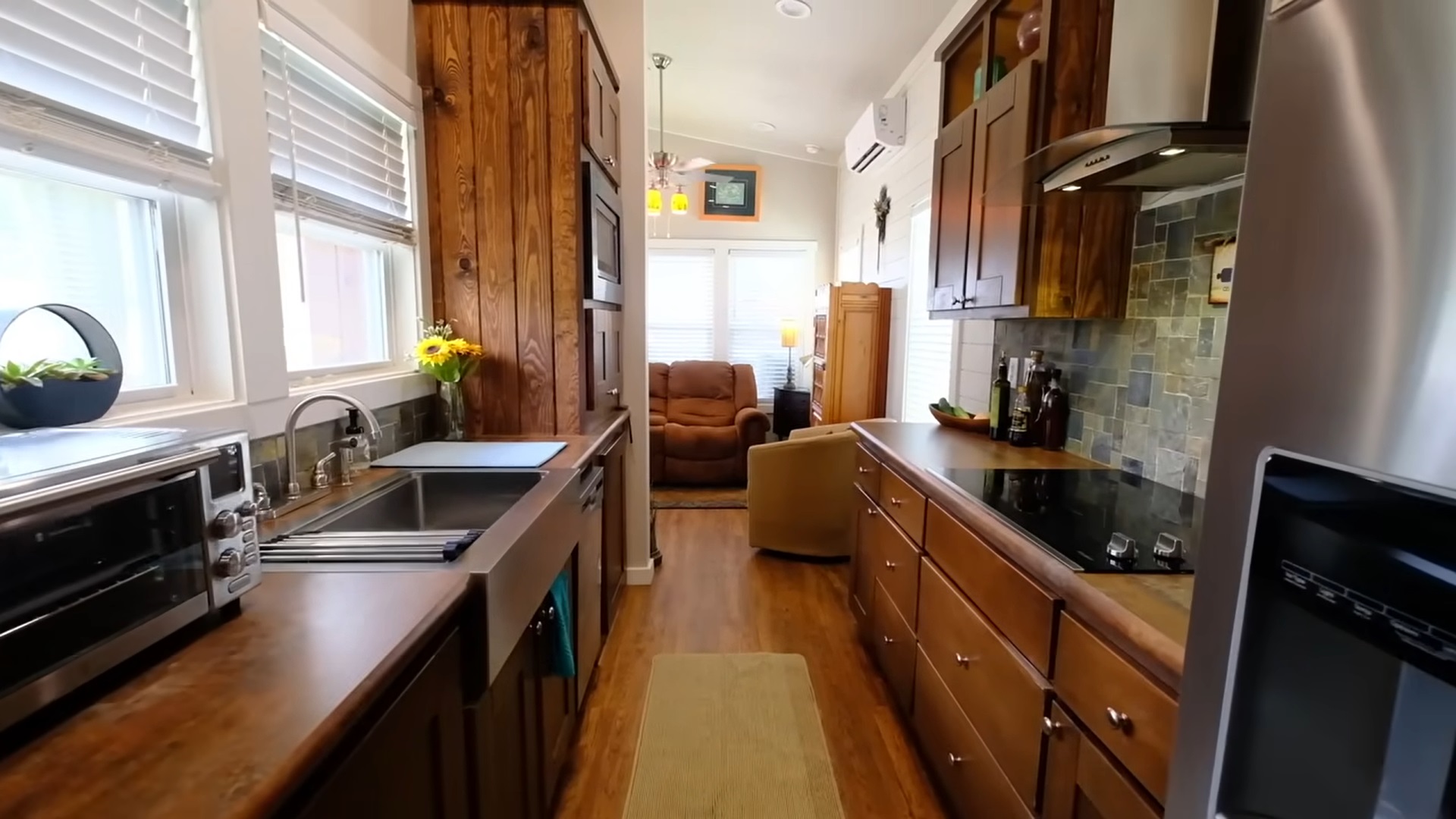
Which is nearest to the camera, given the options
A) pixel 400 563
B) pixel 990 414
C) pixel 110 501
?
pixel 110 501

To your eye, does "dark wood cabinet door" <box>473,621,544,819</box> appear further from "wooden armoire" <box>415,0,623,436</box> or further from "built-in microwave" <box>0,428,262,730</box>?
"wooden armoire" <box>415,0,623,436</box>

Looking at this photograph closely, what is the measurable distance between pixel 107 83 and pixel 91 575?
973mm

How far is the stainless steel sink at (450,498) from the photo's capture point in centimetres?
166

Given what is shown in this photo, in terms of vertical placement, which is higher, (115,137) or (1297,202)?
(115,137)

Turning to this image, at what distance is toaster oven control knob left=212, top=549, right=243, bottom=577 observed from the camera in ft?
2.71

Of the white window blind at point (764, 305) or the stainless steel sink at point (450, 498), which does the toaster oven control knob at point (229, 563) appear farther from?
the white window blind at point (764, 305)

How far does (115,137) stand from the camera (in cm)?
112

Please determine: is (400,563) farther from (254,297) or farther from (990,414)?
(990,414)

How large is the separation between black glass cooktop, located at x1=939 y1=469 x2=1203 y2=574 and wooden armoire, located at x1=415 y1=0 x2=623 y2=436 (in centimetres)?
147

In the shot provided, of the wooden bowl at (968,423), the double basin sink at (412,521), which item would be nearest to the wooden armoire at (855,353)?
the wooden bowl at (968,423)

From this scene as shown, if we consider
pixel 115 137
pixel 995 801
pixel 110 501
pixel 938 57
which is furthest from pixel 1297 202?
pixel 938 57

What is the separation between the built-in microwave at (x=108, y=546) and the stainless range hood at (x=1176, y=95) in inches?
64.4

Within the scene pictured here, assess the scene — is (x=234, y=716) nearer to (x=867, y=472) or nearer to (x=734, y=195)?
(x=867, y=472)

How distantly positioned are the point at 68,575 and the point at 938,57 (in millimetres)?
3095
